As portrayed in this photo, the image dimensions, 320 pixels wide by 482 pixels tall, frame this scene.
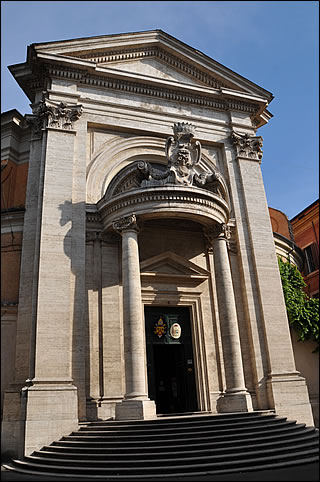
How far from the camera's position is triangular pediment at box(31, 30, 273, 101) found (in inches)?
622

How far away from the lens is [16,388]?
11.6 m

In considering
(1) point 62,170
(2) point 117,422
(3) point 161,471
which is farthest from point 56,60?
(3) point 161,471

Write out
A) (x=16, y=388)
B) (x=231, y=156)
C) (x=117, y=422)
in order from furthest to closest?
(x=231, y=156) → (x=16, y=388) → (x=117, y=422)

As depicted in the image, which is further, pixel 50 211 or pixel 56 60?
pixel 56 60

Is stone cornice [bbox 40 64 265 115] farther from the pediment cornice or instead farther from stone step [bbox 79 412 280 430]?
stone step [bbox 79 412 280 430]

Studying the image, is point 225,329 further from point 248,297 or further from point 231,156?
point 231,156

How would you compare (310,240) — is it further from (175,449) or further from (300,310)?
(175,449)

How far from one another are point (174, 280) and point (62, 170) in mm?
5338

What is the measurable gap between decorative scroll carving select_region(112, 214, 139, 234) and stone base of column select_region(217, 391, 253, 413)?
583cm

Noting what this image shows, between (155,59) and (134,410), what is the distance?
13572mm

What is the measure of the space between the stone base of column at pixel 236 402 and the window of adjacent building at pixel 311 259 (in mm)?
15420

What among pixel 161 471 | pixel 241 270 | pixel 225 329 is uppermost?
pixel 241 270

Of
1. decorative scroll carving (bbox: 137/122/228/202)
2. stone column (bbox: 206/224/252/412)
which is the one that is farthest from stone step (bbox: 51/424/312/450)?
decorative scroll carving (bbox: 137/122/228/202)

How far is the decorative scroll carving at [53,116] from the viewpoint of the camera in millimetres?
14422
